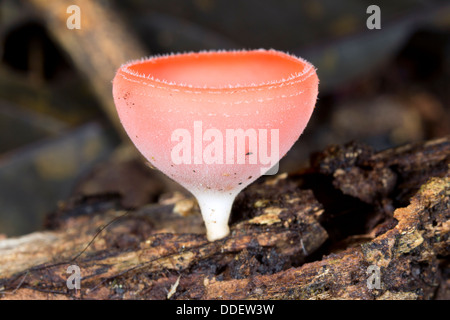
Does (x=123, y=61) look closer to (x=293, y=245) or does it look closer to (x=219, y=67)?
(x=219, y=67)

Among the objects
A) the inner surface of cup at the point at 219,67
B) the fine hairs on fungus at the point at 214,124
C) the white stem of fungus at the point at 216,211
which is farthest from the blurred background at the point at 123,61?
the fine hairs on fungus at the point at 214,124

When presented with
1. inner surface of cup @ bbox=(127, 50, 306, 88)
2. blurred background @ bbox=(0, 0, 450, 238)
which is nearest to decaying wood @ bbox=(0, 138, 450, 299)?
inner surface of cup @ bbox=(127, 50, 306, 88)

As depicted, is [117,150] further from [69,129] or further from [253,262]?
[253,262]

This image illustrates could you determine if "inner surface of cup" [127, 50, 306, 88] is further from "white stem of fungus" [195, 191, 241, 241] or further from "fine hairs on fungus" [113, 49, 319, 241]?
"white stem of fungus" [195, 191, 241, 241]

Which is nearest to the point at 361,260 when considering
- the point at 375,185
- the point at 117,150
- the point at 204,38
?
the point at 375,185

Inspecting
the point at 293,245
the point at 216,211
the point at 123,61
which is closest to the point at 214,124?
the point at 216,211
